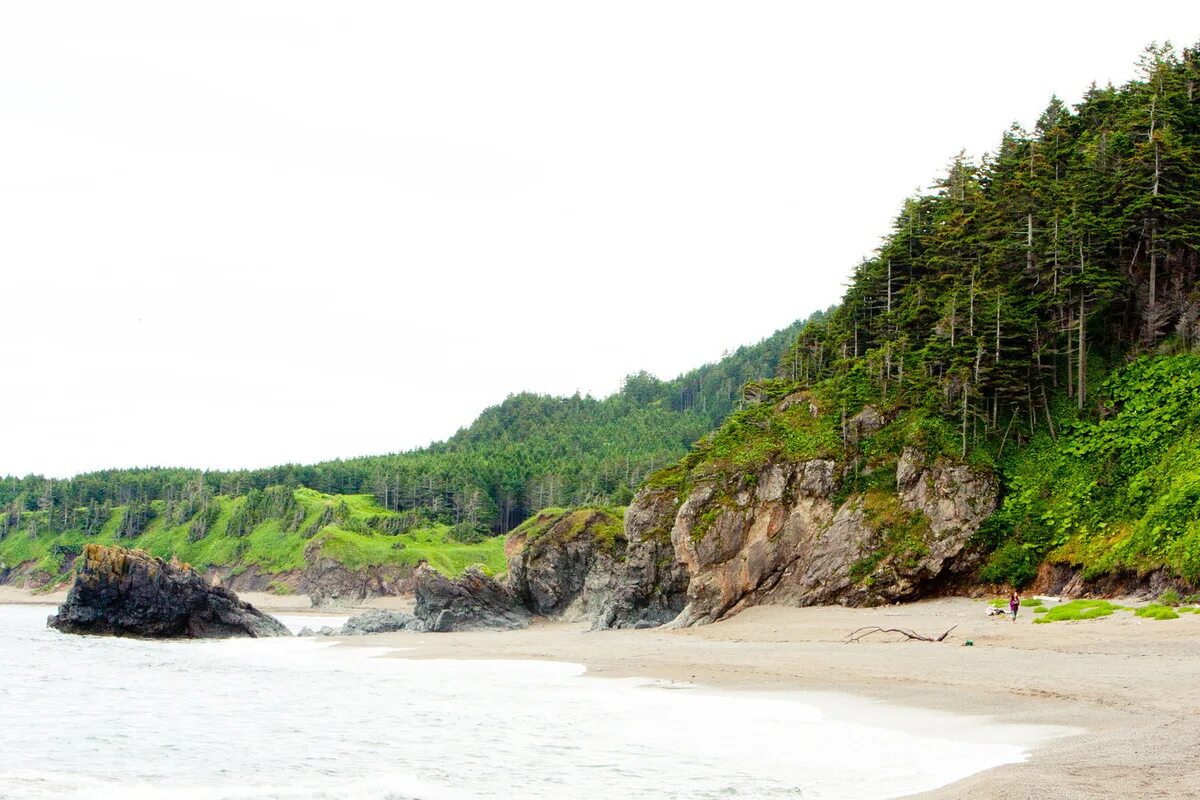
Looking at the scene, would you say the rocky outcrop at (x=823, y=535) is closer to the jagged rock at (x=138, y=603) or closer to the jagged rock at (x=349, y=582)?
the jagged rock at (x=138, y=603)

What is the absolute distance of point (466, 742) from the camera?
19.7 meters

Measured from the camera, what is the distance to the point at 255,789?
1527cm

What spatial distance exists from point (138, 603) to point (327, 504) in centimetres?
8634

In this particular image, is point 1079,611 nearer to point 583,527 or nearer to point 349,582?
point 583,527

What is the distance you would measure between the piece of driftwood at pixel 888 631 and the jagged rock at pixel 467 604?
3467 centimetres

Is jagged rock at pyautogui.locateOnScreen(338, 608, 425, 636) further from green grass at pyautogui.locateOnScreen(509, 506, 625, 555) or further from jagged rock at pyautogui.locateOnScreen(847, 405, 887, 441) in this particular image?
jagged rock at pyautogui.locateOnScreen(847, 405, 887, 441)

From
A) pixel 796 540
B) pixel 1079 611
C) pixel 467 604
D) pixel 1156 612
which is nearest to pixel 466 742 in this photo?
pixel 1156 612

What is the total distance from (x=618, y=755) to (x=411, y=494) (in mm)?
144857

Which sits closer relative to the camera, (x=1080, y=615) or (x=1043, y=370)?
(x=1080, y=615)

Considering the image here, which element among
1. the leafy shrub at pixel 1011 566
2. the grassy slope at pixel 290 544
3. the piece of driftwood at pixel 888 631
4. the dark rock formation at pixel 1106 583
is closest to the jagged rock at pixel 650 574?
the leafy shrub at pixel 1011 566

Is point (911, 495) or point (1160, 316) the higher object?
point (1160, 316)

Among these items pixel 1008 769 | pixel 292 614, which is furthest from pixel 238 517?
pixel 1008 769

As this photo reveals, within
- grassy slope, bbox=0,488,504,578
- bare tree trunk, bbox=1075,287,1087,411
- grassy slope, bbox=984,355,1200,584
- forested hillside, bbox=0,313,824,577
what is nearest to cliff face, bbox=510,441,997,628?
grassy slope, bbox=984,355,1200,584

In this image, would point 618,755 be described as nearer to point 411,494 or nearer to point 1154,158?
point 1154,158
